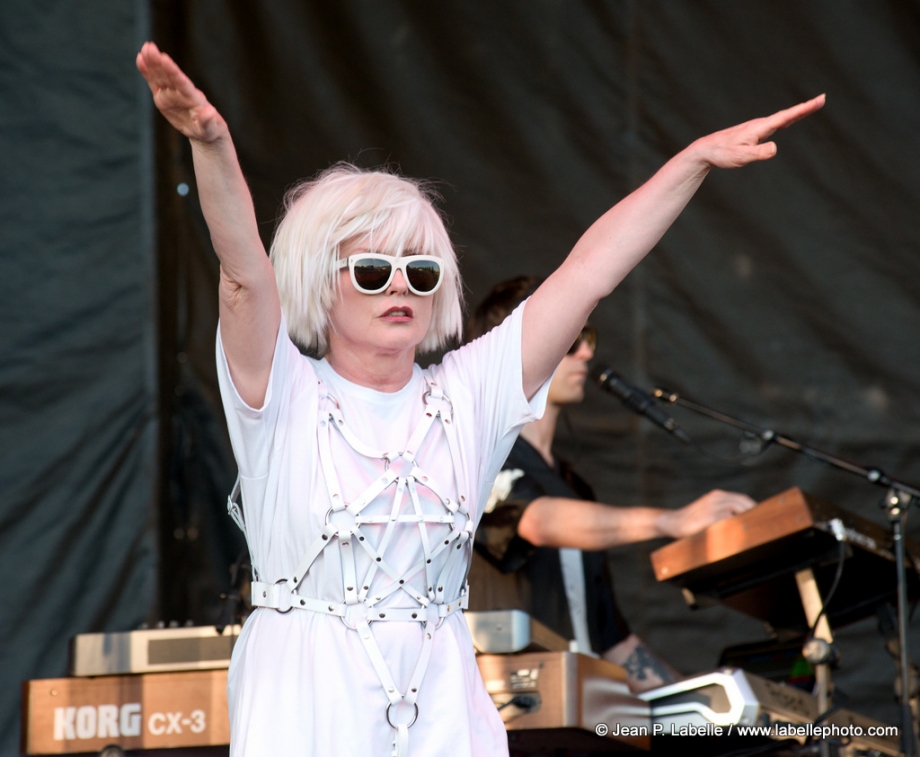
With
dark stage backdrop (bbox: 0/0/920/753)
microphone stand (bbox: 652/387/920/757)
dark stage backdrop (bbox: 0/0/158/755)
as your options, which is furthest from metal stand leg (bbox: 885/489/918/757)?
dark stage backdrop (bbox: 0/0/158/755)

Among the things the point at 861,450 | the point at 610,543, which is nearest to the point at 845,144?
the point at 861,450

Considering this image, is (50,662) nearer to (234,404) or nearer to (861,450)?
(234,404)

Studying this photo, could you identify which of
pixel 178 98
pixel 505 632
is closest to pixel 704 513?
pixel 505 632

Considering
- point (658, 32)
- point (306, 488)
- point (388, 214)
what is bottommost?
point (306, 488)

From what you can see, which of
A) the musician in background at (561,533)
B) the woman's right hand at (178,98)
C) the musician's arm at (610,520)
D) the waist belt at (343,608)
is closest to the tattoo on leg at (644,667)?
the musician in background at (561,533)

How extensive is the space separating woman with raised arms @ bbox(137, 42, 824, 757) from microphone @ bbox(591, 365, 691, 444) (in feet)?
4.10

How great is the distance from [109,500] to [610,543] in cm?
148

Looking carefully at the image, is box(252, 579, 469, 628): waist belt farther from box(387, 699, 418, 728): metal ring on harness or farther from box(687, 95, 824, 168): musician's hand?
box(687, 95, 824, 168): musician's hand

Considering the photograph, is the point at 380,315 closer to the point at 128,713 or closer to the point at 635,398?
the point at 128,713

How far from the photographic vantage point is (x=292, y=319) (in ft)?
6.75

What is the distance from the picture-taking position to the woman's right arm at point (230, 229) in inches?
60.7

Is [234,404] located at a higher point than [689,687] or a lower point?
higher

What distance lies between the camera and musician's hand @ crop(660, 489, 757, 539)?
2.97 meters

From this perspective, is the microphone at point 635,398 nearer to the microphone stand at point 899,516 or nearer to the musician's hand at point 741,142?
the microphone stand at point 899,516
